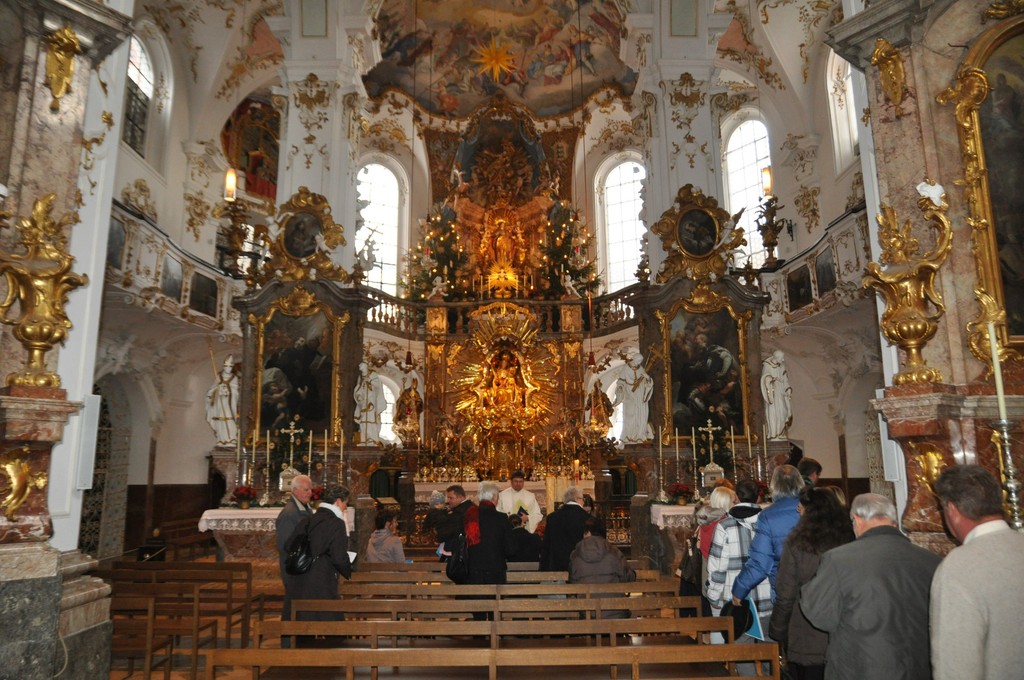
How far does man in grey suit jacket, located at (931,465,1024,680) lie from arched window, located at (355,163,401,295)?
2037 centimetres

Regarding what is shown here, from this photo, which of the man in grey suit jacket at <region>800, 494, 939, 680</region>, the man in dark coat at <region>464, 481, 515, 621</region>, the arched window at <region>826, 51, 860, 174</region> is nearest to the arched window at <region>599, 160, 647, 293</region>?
the arched window at <region>826, 51, 860, 174</region>

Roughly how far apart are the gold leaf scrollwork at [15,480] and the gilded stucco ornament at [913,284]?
17.4ft

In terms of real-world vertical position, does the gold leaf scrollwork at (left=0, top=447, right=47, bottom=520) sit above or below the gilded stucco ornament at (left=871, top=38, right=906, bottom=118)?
below

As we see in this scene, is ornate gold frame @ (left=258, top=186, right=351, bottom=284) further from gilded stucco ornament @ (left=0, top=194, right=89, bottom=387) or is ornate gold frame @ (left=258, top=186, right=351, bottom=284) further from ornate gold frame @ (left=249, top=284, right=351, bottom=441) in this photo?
gilded stucco ornament @ (left=0, top=194, right=89, bottom=387)

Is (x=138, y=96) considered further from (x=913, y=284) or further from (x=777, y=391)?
(x=913, y=284)

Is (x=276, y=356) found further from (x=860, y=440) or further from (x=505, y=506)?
(x=860, y=440)

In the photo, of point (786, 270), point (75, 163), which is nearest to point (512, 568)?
point (75, 163)

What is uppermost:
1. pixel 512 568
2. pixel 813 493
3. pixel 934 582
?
pixel 813 493

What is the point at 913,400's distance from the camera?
15.3 ft

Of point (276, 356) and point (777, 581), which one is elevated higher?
point (276, 356)

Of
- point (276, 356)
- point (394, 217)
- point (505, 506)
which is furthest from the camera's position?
point (394, 217)

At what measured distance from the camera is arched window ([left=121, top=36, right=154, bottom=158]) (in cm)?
1454

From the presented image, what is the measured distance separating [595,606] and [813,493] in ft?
4.96

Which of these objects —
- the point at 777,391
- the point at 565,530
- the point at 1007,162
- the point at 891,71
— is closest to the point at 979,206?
the point at 1007,162
